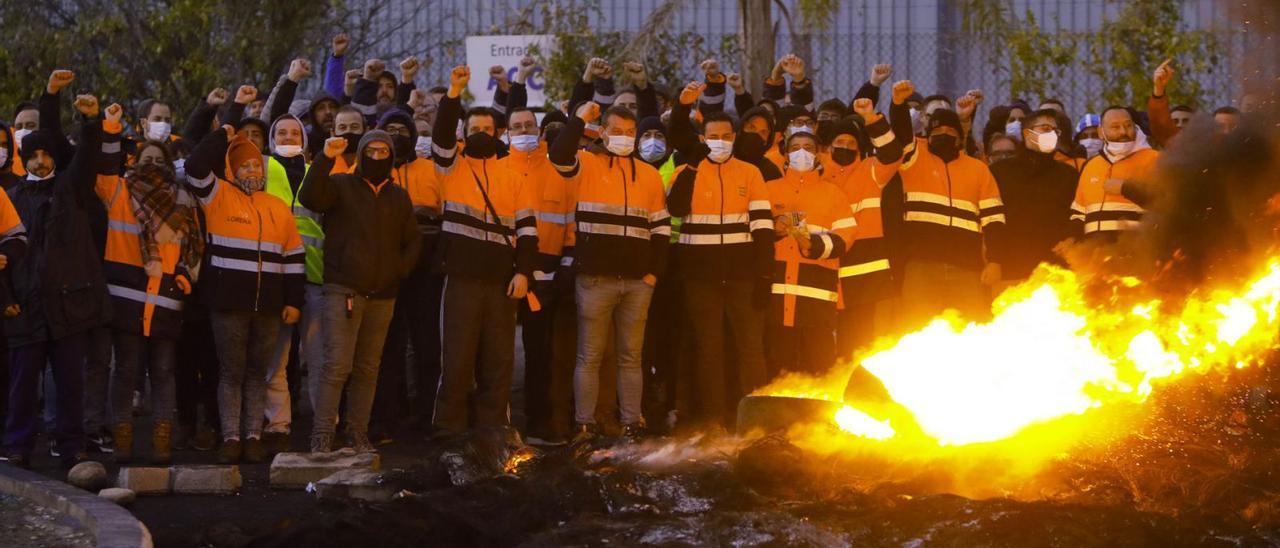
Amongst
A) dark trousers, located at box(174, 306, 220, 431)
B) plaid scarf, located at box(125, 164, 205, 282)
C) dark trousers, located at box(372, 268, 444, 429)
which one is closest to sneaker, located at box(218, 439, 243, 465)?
dark trousers, located at box(174, 306, 220, 431)

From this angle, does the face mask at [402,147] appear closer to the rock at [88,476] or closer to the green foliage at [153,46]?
the rock at [88,476]

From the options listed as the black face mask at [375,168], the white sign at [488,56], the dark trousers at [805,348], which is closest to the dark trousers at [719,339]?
the dark trousers at [805,348]

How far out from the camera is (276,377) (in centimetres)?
1232

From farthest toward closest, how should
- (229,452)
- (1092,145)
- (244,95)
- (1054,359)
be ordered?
(1092,145) → (244,95) → (229,452) → (1054,359)

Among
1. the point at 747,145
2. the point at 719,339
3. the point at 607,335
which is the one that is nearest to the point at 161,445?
the point at 607,335

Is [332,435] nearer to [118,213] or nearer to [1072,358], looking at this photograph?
[118,213]

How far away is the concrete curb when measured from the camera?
8.55m

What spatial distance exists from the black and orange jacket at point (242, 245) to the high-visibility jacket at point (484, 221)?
1073 mm

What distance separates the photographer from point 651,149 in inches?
535

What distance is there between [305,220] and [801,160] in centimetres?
369

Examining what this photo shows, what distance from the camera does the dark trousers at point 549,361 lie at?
13141 mm

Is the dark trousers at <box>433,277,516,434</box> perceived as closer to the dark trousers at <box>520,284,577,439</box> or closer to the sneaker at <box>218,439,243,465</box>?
the dark trousers at <box>520,284,577,439</box>

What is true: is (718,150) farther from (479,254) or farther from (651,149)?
(479,254)

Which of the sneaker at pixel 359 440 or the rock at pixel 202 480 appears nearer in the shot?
the rock at pixel 202 480
